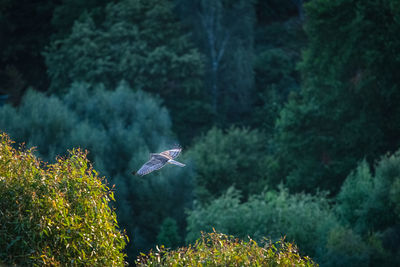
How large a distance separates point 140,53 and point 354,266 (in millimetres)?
24868

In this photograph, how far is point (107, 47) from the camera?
1647 inches

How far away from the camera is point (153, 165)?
10.4 m

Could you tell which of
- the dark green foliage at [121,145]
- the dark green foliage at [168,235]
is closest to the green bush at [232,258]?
the dark green foliage at [168,235]

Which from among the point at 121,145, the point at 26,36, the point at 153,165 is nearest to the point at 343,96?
the point at 121,145

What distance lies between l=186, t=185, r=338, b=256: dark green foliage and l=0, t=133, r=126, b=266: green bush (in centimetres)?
1528

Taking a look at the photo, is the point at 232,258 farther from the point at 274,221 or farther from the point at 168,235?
Result: the point at 168,235

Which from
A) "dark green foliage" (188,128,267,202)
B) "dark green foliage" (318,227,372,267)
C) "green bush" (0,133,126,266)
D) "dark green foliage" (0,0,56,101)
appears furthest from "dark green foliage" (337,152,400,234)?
"dark green foliage" (0,0,56,101)

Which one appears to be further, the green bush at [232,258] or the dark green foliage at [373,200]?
the dark green foliage at [373,200]

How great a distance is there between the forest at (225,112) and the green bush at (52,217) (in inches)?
562

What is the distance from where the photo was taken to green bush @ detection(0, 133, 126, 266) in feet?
28.0

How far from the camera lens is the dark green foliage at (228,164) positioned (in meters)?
35.3

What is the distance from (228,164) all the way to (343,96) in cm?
885

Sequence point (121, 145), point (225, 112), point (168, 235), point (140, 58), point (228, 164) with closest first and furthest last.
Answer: point (168, 235) → point (121, 145) → point (228, 164) → point (140, 58) → point (225, 112)

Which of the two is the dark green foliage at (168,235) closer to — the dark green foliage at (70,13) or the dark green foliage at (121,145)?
the dark green foliage at (121,145)
